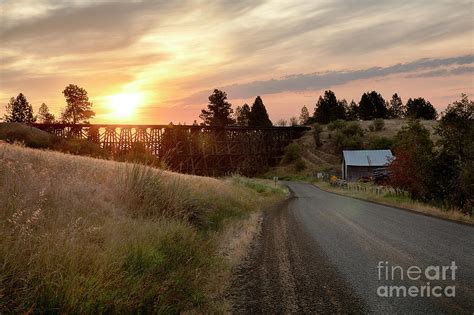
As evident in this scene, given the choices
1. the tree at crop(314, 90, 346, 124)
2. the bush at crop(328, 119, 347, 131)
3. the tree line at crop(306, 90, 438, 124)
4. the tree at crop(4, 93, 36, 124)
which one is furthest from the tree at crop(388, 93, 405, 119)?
the tree at crop(4, 93, 36, 124)

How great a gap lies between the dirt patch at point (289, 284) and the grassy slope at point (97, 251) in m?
0.50

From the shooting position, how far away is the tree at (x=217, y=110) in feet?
402

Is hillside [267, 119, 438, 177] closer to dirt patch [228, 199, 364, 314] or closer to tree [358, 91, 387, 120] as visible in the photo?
tree [358, 91, 387, 120]

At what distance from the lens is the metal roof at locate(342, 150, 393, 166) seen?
222 feet

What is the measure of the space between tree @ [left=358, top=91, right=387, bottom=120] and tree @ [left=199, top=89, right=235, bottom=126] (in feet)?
157

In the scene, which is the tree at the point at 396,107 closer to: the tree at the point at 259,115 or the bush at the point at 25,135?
the tree at the point at 259,115

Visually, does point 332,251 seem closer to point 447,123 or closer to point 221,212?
point 221,212

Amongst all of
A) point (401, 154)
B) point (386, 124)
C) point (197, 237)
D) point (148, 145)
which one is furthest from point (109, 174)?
point (386, 124)

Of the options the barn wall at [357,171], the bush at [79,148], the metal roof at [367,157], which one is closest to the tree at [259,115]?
the metal roof at [367,157]

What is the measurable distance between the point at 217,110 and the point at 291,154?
39.7 meters

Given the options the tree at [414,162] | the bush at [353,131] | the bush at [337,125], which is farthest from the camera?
the bush at [337,125]

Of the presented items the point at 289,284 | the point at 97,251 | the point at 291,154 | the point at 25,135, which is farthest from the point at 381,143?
the point at 97,251

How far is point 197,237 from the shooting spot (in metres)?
9.52

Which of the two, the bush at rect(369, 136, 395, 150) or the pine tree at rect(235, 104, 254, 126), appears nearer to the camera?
the bush at rect(369, 136, 395, 150)
